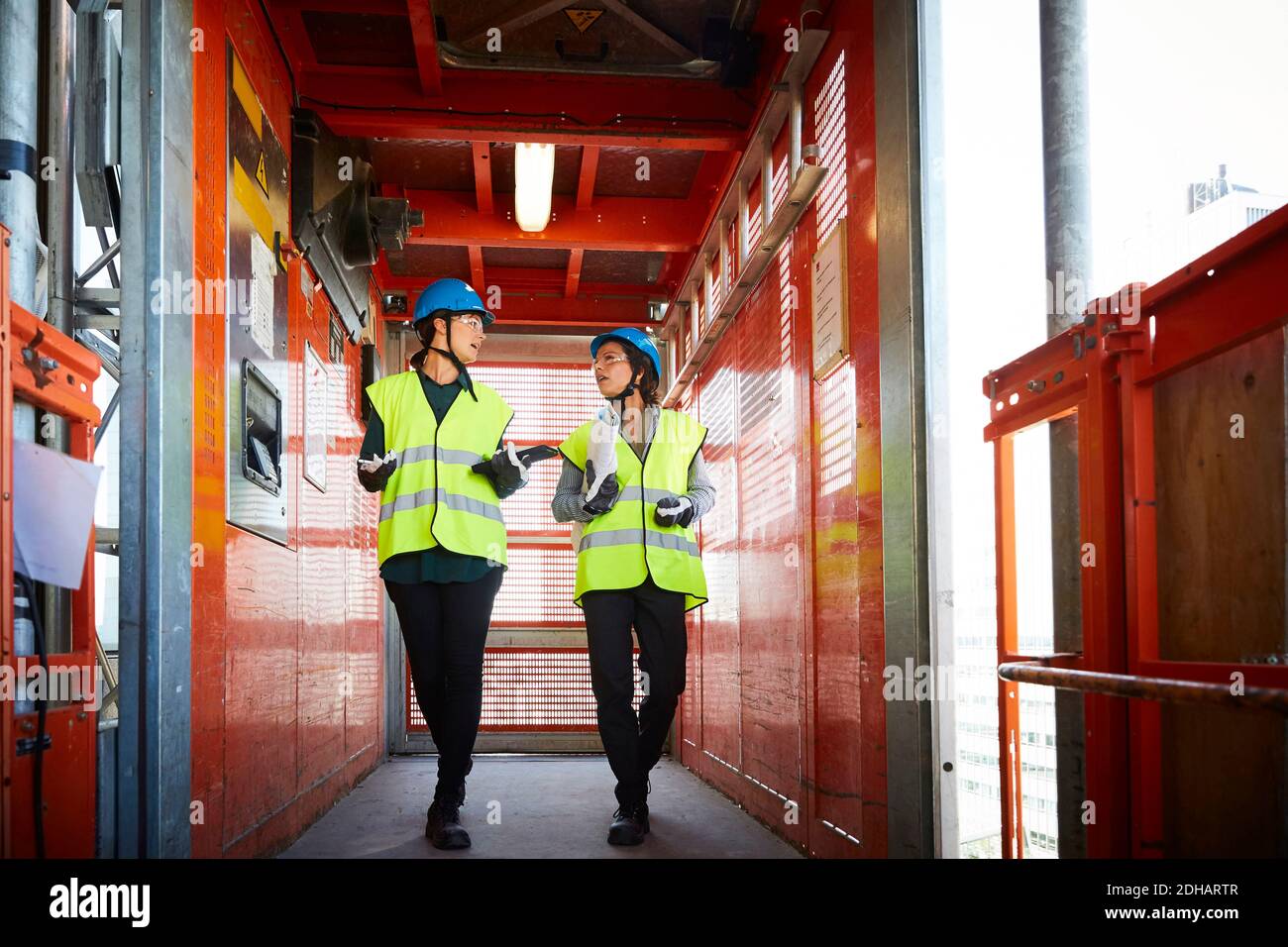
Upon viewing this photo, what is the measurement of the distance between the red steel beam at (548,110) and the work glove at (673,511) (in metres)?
1.97

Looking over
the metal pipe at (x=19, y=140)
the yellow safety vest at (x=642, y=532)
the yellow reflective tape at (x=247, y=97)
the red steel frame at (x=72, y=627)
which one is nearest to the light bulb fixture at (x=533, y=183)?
the yellow reflective tape at (x=247, y=97)

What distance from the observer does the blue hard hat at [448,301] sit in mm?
4297

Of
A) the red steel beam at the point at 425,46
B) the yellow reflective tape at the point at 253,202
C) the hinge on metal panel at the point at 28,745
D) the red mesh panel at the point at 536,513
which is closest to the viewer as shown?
the hinge on metal panel at the point at 28,745

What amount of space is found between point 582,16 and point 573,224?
1.82 meters

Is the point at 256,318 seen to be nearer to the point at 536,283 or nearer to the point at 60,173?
the point at 60,173

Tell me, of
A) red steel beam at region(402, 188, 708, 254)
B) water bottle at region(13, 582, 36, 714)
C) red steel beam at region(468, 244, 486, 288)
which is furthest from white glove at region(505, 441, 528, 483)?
red steel beam at region(468, 244, 486, 288)

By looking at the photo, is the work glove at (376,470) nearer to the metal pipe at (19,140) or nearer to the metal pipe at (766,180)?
the metal pipe at (19,140)

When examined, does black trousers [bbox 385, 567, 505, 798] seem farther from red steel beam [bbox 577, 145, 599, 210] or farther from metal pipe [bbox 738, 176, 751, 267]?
red steel beam [bbox 577, 145, 599, 210]

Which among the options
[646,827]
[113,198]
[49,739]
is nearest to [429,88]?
[113,198]

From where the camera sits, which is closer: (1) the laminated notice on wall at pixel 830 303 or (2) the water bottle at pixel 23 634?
(2) the water bottle at pixel 23 634

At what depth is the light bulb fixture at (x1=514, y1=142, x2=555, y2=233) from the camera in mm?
5816

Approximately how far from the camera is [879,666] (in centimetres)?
333

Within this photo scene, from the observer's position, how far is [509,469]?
→ 13.2ft

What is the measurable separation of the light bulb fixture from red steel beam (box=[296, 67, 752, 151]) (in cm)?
23
